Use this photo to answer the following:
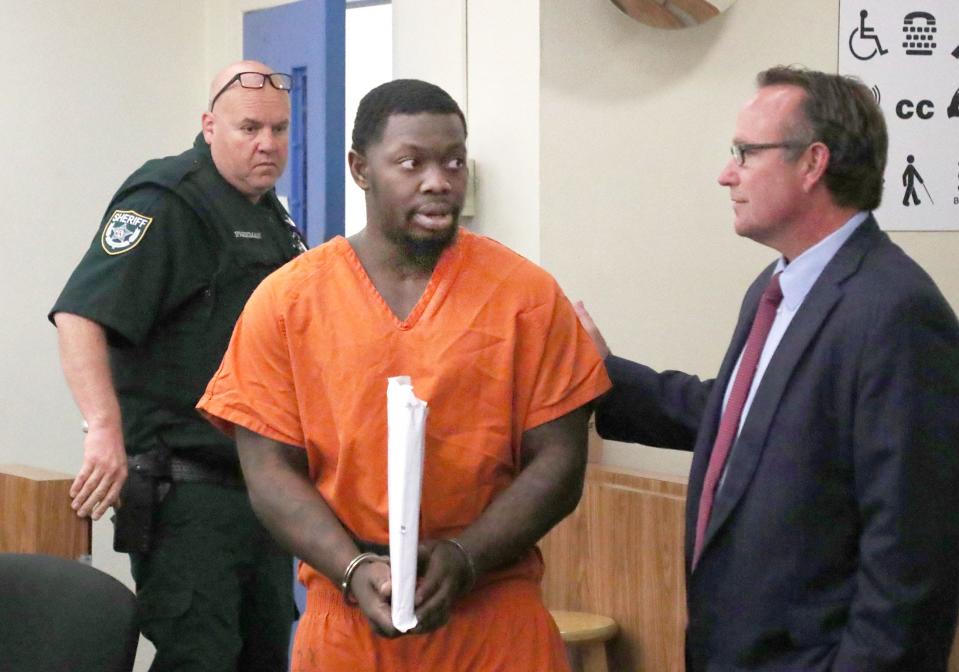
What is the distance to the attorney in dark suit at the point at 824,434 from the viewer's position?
1.78m

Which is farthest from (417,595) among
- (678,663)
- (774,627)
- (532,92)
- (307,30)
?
(307,30)

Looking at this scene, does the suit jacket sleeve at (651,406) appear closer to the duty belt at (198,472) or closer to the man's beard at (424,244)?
the man's beard at (424,244)

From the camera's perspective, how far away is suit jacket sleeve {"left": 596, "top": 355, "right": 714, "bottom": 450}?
2299 mm

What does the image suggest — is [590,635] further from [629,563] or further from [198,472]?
[198,472]

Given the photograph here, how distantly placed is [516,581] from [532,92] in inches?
76.6

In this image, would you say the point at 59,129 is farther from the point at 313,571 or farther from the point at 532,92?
the point at 313,571

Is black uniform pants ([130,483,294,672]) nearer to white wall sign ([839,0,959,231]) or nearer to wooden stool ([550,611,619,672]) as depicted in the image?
wooden stool ([550,611,619,672])

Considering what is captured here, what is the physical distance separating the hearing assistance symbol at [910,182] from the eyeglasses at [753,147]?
1946mm

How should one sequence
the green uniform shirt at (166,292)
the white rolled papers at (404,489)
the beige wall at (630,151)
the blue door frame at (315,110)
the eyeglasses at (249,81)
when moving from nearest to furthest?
the white rolled papers at (404,489) < the green uniform shirt at (166,292) < the eyeglasses at (249,81) < the beige wall at (630,151) < the blue door frame at (315,110)

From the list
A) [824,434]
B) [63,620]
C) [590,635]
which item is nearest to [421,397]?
[824,434]

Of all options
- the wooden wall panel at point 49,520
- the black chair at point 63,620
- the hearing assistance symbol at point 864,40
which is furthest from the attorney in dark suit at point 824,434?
the hearing assistance symbol at point 864,40

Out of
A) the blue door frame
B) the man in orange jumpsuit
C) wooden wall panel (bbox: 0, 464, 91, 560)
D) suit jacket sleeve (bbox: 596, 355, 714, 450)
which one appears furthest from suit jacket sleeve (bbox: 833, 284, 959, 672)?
the blue door frame

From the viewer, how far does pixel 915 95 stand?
12.4 ft
